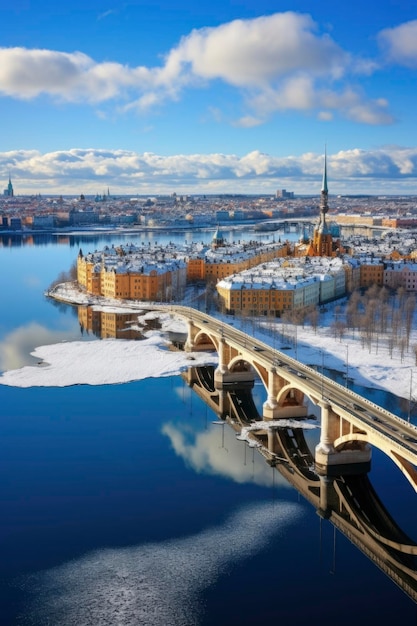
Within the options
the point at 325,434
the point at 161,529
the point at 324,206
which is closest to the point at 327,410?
the point at 325,434

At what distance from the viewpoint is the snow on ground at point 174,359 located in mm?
32938

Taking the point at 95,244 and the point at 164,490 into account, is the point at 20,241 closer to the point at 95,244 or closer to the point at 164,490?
the point at 95,244

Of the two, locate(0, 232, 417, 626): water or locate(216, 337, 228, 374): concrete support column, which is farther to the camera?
locate(216, 337, 228, 374): concrete support column

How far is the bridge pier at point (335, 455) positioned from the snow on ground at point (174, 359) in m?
7.69

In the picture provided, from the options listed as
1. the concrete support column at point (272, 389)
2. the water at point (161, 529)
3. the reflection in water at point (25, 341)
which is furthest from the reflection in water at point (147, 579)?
the reflection in water at point (25, 341)

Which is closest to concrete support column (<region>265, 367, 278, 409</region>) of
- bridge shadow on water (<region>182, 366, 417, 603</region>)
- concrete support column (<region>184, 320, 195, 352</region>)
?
bridge shadow on water (<region>182, 366, 417, 603</region>)

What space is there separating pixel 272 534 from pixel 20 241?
108 m

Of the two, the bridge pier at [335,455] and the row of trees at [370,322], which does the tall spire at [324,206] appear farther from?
the bridge pier at [335,455]

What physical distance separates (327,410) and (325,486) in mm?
2275

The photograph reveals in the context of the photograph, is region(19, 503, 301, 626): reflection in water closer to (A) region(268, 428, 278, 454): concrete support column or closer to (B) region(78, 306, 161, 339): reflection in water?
(A) region(268, 428, 278, 454): concrete support column

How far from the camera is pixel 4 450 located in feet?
80.8

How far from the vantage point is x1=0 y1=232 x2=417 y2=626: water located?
16.0 m

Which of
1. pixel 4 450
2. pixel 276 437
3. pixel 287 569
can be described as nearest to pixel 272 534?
pixel 287 569

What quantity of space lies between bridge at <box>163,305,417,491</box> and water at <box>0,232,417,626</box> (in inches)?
49.3
